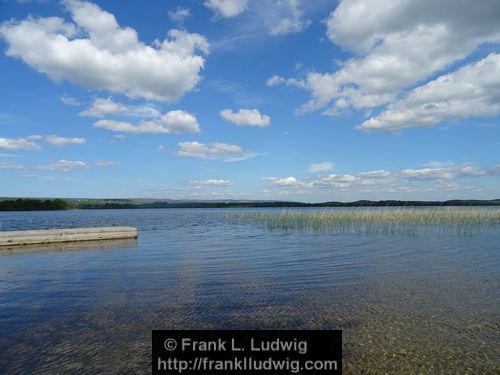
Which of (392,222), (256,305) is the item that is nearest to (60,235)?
(256,305)

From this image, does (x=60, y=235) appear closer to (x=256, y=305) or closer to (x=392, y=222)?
(x=256, y=305)

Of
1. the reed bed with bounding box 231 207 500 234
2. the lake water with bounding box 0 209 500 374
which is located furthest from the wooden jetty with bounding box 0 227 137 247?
the reed bed with bounding box 231 207 500 234

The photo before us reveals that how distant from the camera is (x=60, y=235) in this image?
22109 mm

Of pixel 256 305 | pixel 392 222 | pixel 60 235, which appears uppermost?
pixel 392 222

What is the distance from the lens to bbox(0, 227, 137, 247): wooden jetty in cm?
2030

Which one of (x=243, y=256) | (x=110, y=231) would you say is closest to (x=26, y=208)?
(x=110, y=231)

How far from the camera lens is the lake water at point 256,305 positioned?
5523 millimetres

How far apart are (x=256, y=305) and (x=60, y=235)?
61.9 ft

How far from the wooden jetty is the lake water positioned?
4.72 m

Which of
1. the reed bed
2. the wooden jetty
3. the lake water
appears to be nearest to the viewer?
the lake water

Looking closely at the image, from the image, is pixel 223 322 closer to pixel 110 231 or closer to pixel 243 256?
pixel 243 256

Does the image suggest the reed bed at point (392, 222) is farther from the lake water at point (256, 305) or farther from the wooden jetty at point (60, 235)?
the wooden jetty at point (60, 235)

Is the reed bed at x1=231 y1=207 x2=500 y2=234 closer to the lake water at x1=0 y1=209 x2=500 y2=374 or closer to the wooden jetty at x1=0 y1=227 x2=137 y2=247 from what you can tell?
the lake water at x1=0 y1=209 x2=500 y2=374

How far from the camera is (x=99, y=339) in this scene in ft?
20.5
